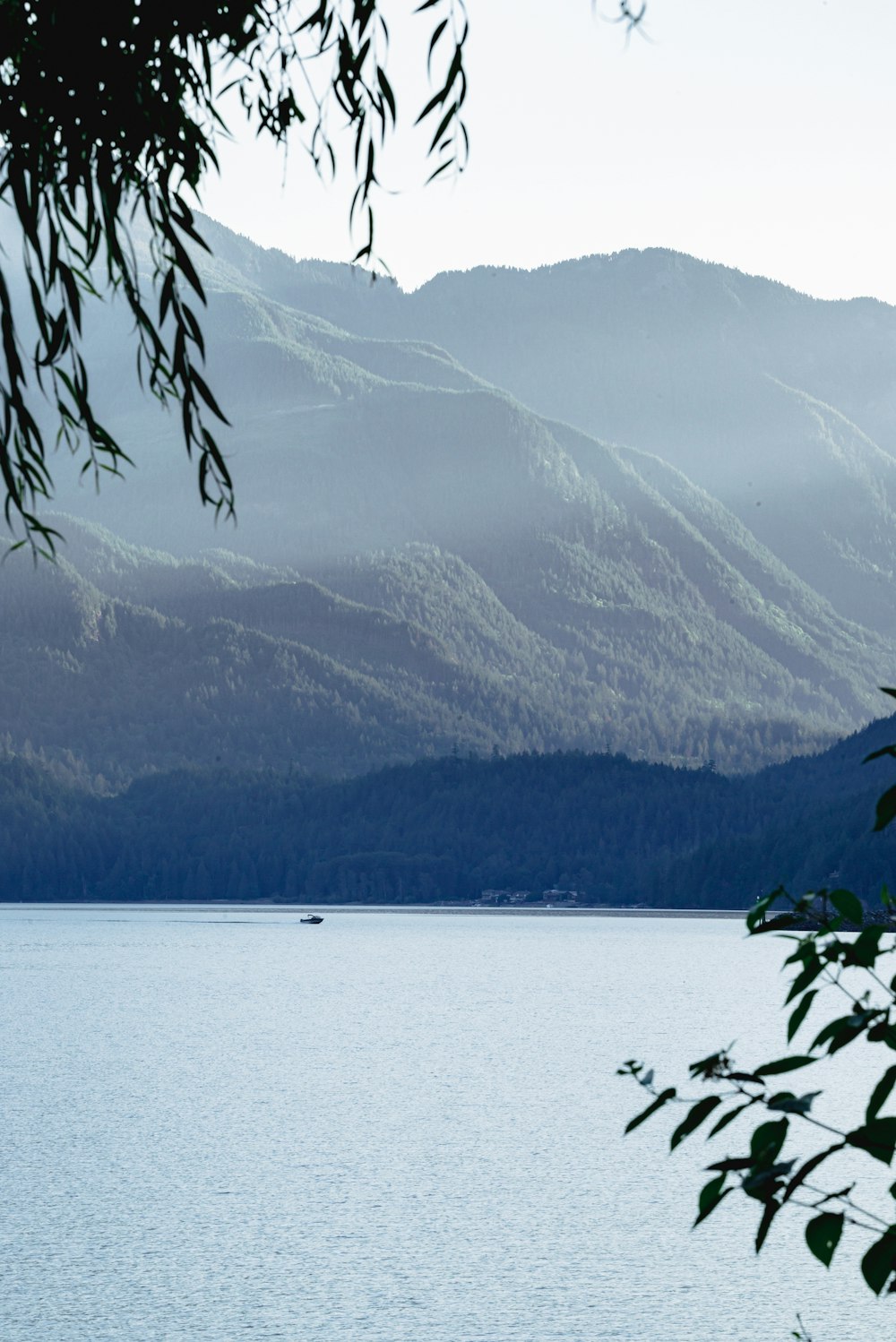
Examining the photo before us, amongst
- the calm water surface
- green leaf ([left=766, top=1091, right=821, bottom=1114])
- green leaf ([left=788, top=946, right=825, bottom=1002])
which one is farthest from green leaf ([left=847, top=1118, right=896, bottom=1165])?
the calm water surface

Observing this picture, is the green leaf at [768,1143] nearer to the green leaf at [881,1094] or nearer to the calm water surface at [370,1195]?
the green leaf at [881,1094]

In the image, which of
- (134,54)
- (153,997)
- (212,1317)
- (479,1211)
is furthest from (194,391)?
(153,997)

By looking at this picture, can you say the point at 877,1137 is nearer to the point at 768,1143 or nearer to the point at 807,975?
the point at 768,1143

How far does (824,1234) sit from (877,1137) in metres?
0.33

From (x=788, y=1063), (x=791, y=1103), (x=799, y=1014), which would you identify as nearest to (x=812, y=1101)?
(x=791, y=1103)

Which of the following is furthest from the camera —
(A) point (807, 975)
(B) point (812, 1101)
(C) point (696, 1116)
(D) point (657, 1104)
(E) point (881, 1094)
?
(A) point (807, 975)

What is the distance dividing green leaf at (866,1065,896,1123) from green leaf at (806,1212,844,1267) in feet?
1.02

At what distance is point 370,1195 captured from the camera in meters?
55.5

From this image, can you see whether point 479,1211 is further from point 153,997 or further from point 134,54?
point 153,997

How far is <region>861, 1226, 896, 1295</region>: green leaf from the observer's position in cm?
538

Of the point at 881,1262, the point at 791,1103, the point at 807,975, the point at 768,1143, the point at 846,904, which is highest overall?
the point at 846,904

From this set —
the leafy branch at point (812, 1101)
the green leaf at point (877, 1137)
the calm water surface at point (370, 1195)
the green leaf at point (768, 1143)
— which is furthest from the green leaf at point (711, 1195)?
the calm water surface at point (370, 1195)

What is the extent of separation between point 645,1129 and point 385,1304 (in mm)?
33689

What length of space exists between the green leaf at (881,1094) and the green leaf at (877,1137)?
0.07 m
